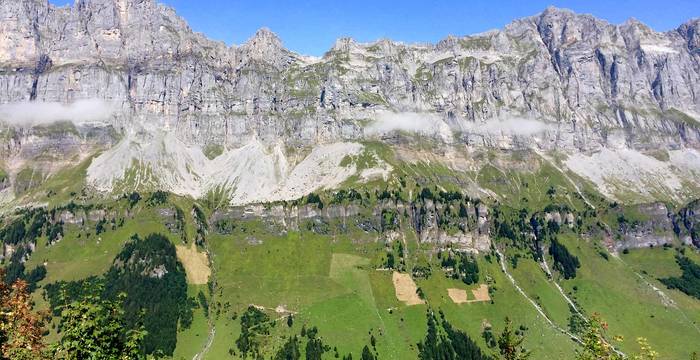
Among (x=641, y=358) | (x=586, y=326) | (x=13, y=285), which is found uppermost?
(x=13, y=285)

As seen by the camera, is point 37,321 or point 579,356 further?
point 579,356

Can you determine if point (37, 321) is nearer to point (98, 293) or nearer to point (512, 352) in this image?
point (98, 293)

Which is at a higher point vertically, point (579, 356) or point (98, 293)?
point (98, 293)

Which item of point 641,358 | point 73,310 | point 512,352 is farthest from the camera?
point 641,358

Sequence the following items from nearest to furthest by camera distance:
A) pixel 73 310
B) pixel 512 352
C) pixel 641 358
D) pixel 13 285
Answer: pixel 13 285 < pixel 73 310 < pixel 512 352 < pixel 641 358

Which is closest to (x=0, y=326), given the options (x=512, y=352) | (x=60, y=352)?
(x=60, y=352)

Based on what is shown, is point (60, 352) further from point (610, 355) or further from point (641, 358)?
point (641, 358)

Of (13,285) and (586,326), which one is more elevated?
(13,285)

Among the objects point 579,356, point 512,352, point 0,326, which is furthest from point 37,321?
point 579,356

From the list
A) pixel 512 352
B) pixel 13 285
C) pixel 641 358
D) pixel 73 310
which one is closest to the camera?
pixel 13 285
